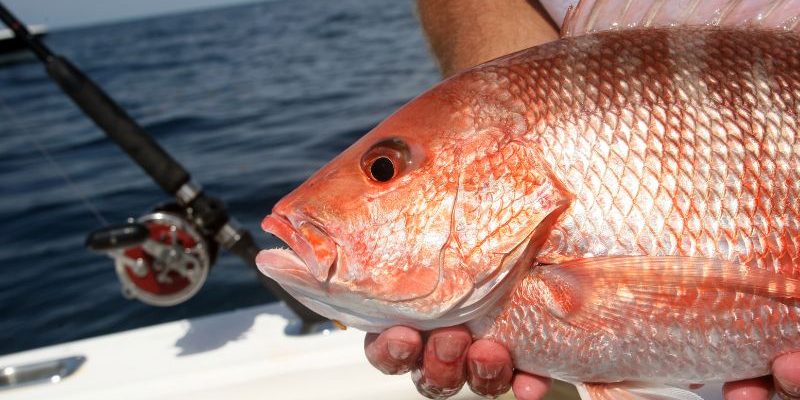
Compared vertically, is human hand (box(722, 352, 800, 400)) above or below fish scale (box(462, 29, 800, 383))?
below

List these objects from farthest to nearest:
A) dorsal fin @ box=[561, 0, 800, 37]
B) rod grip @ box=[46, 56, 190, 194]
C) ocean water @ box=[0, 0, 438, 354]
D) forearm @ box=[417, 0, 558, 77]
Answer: ocean water @ box=[0, 0, 438, 354]
rod grip @ box=[46, 56, 190, 194]
forearm @ box=[417, 0, 558, 77]
dorsal fin @ box=[561, 0, 800, 37]

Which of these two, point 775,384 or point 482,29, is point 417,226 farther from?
point 482,29

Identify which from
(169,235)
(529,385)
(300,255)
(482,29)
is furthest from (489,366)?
(169,235)

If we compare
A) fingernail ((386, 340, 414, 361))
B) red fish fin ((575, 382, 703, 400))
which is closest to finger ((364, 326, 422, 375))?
fingernail ((386, 340, 414, 361))

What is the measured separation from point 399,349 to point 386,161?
0.38 m

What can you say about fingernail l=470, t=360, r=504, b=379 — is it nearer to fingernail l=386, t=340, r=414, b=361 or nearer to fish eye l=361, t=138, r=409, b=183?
fingernail l=386, t=340, r=414, b=361

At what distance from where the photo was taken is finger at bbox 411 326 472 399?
4.59ft

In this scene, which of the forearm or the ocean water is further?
the ocean water

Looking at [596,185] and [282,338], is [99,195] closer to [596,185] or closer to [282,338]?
[282,338]

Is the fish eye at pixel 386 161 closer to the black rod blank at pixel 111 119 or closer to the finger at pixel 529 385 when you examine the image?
the finger at pixel 529 385

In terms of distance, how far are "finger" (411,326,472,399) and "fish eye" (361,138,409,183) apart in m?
0.32

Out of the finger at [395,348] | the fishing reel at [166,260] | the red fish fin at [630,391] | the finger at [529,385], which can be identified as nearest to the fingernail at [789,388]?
the red fish fin at [630,391]

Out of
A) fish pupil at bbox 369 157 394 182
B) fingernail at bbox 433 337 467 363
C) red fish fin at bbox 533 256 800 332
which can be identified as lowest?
fingernail at bbox 433 337 467 363

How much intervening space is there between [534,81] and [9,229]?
6.95 metres
